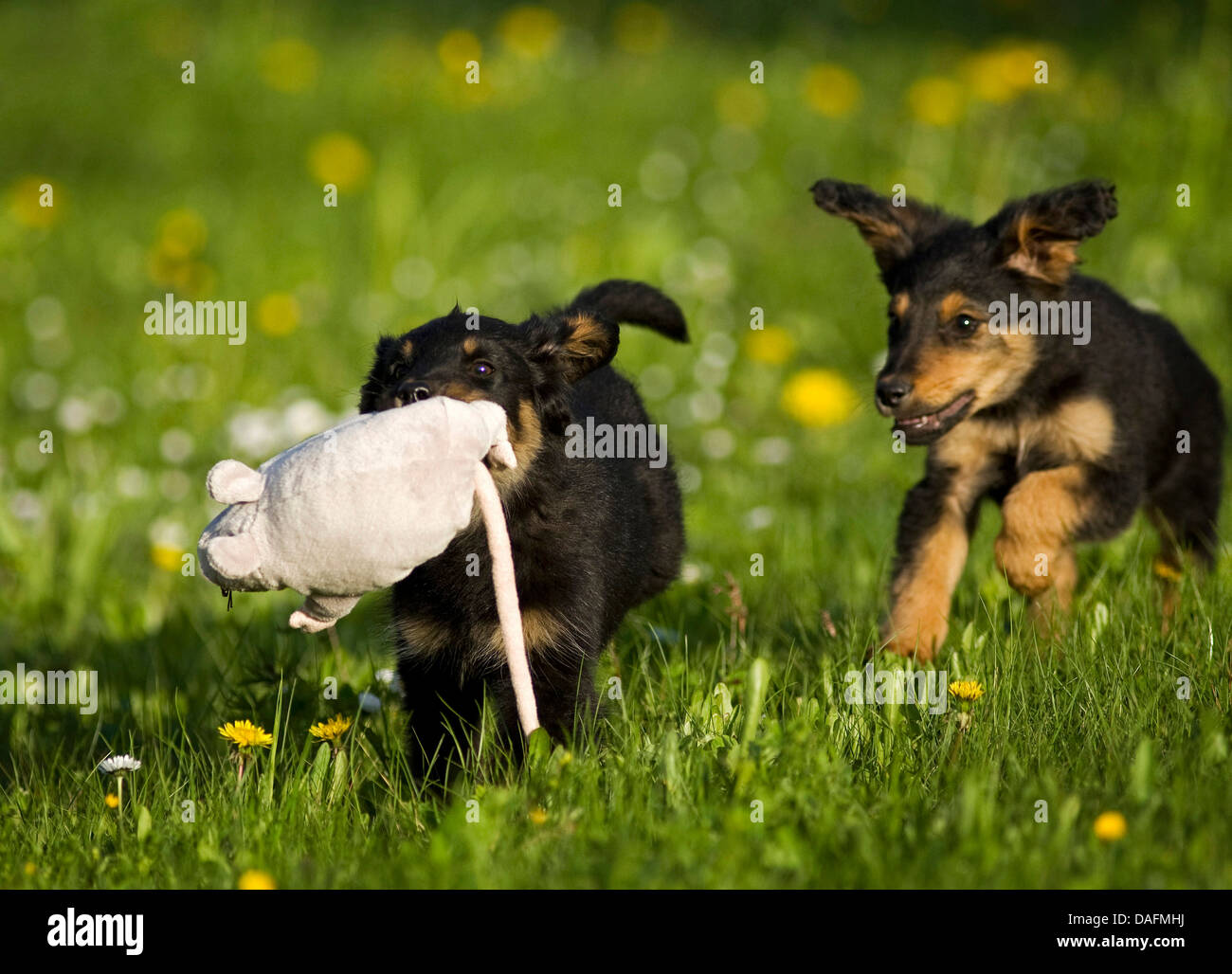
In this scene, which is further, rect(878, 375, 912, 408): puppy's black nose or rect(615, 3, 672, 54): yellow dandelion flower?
rect(615, 3, 672, 54): yellow dandelion flower

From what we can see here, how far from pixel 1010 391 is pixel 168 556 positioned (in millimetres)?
2760

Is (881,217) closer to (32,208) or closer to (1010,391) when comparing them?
(1010,391)

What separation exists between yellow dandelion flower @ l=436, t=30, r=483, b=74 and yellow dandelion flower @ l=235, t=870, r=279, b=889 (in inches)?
323

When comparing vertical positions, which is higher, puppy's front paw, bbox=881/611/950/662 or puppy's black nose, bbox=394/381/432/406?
puppy's black nose, bbox=394/381/432/406

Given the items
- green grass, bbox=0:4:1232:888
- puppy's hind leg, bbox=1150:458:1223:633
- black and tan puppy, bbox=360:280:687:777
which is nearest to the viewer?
green grass, bbox=0:4:1232:888

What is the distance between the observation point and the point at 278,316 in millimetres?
7254

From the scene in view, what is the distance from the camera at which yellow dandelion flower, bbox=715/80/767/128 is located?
31.7 feet

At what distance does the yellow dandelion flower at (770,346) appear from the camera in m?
7.14

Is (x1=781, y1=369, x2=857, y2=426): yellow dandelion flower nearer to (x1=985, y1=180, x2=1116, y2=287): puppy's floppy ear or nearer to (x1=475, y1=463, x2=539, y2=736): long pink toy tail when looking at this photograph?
(x1=985, y1=180, x2=1116, y2=287): puppy's floppy ear

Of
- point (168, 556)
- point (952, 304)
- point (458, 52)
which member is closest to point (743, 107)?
point (458, 52)

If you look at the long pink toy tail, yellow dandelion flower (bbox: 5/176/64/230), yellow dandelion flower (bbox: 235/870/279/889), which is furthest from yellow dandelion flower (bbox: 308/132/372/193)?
yellow dandelion flower (bbox: 235/870/279/889)

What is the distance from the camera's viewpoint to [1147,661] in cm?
325
